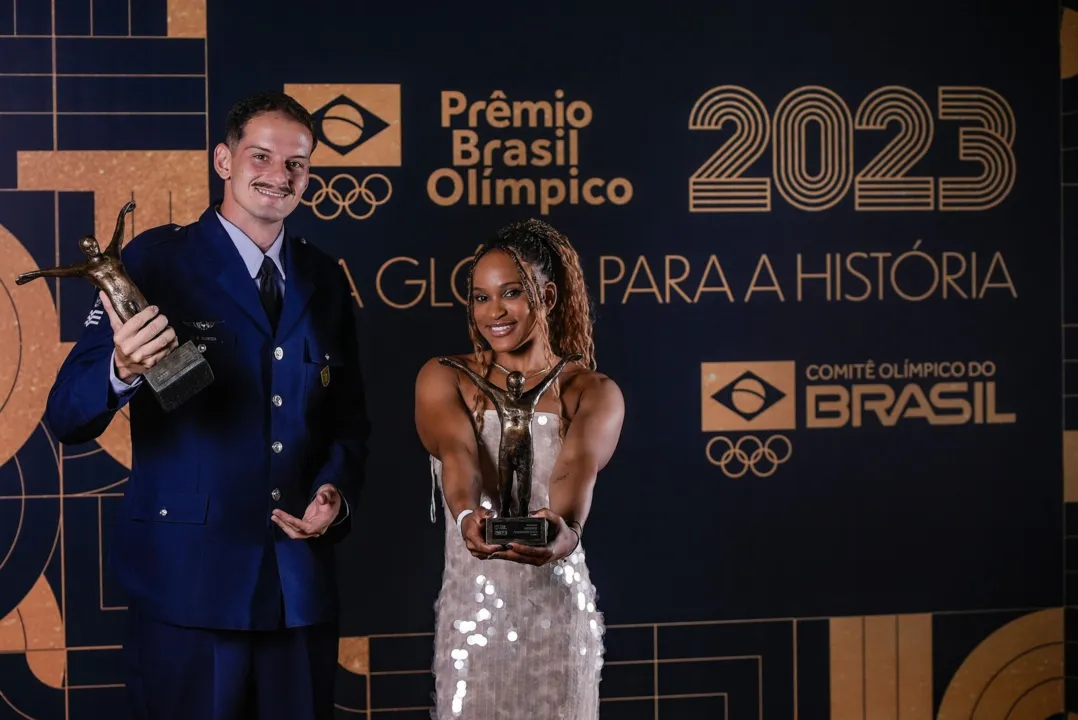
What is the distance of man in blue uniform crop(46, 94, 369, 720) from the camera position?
8.77ft

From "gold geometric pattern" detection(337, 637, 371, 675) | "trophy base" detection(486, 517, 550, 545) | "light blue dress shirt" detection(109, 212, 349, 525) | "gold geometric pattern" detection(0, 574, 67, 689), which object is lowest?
"gold geometric pattern" detection(337, 637, 371, 675)

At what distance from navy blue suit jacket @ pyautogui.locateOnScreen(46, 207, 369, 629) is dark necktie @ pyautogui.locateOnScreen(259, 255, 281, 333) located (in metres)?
0.04

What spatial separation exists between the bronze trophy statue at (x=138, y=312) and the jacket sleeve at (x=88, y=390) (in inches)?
1.3

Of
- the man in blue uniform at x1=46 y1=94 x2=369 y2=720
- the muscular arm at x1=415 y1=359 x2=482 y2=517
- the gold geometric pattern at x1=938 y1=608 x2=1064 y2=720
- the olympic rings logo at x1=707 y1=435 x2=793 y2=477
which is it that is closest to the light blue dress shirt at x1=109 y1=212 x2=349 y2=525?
the man in blue uniform at x1=46 y1=94 x2=369 y2=720

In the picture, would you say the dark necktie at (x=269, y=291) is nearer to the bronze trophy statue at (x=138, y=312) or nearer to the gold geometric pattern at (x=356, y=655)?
the bronze trophy statue at (x=138, y=312)

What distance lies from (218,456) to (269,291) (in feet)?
1.31

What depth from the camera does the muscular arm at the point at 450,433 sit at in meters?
2.81

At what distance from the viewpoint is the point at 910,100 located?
3953 mm

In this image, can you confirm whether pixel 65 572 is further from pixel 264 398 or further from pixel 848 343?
pixel 848 343

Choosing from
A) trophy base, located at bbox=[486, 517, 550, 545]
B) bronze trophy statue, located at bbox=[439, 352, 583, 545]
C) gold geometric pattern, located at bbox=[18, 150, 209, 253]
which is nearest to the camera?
trophy base, located at bbox=[486, 517, 550, 545]

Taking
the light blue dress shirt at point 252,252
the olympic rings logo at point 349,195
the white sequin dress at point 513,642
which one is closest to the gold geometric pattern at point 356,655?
the white sequin dress at point 513,642

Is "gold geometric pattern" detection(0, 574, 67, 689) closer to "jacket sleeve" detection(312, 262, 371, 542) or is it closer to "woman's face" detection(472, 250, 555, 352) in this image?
"jacket sleeve" detection(312, 262, 371, 542)

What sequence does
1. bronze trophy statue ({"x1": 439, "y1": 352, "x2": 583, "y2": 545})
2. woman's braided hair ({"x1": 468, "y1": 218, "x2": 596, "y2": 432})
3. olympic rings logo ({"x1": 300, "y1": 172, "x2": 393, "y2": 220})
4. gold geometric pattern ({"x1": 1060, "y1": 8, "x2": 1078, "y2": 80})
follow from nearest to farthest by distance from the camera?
bronze trophy statue ({"x1": 439, "y1": 352, "x2": 583, "y2": 545})
woman's braided hair ({"x1": 468, "y1": 218, "x2": 596, "y2": 432})
olympic rings logo ({"x1": 300, "y1": 172, "x2": 393, "y2": 220})
gold geometric pattern ({"x1": 1060, "y1": 8, "x2": 1078, "y2": 80})

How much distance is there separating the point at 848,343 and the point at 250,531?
2150 mm
